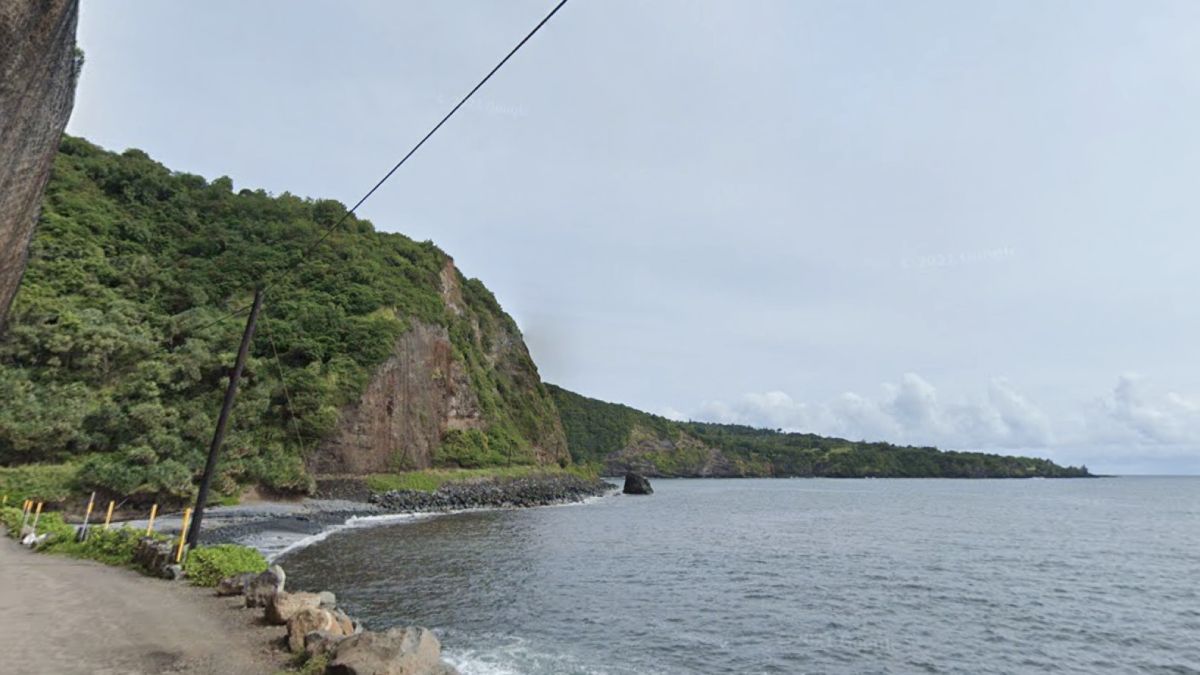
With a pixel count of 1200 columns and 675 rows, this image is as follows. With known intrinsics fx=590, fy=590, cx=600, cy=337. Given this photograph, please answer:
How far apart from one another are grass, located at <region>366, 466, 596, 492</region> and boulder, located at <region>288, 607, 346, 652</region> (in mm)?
43186

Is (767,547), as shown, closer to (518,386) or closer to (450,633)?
(450,633)

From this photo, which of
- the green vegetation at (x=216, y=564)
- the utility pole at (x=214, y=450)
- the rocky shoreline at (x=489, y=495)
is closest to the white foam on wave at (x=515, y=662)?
the green vegetation at (x=216, y=564)

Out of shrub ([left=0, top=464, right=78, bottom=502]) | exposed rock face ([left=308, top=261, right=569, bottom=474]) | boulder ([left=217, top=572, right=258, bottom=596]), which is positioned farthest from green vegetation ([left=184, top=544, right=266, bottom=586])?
exposed rock face ([left=308, top=261, right=569, bottom=474])

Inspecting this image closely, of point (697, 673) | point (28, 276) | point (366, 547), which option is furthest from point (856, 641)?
point (28, 276)

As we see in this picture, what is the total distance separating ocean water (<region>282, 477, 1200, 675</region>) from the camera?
1606cm

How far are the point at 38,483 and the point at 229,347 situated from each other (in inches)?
754

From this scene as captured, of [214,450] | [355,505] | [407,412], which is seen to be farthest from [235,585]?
[407,412]

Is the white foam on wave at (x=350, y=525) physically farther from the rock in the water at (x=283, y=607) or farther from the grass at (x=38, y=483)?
the rock in the water at (x=283, y=607)

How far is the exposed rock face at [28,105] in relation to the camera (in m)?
3.35

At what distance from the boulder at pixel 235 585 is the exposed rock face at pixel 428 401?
38467 mm

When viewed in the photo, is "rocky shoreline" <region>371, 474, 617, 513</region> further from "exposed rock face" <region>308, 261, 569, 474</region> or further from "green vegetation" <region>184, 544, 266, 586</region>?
"green vegetation" <region>184, 544, 266, 586</region>

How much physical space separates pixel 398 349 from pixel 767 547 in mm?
41412

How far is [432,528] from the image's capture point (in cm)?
3975

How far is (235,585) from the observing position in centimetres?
1345
